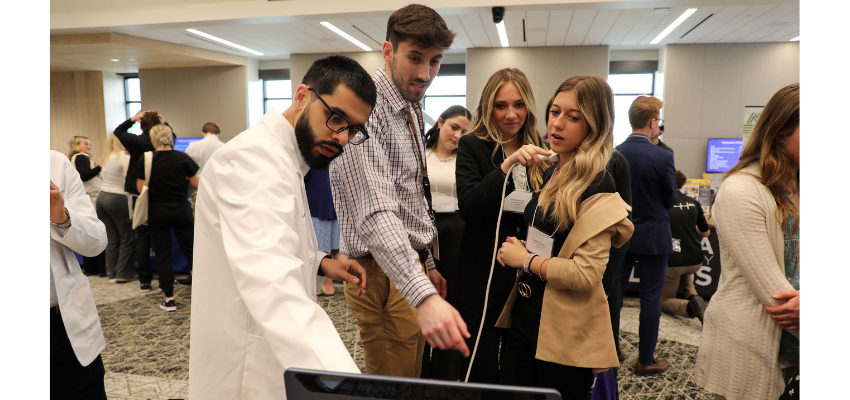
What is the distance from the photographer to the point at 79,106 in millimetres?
10727

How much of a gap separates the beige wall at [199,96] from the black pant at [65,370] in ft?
30.0

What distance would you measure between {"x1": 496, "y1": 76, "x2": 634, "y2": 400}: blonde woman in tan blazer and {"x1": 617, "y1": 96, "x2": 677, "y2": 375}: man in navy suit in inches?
59.7

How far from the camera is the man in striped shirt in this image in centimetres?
125

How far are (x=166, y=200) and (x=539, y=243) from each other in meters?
3.95

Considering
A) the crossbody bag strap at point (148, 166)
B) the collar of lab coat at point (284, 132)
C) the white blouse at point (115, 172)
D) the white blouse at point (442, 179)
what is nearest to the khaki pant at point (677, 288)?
the white blouse at point (442, 179)

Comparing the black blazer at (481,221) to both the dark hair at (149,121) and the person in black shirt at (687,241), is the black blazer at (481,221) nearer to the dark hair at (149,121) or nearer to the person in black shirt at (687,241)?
the person in black shirt at (687,241)

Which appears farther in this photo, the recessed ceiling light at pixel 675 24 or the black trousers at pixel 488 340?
the recessed ceiling light at pixel 675 24

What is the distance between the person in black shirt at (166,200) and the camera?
425cm

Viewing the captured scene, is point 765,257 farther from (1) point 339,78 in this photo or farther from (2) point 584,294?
(1) point 339,78

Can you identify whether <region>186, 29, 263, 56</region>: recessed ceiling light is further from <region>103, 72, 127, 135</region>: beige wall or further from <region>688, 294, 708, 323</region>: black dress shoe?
<region>688, 294, 708, 323</region>: black dress shoe

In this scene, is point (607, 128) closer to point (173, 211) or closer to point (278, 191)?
point (278, 191)

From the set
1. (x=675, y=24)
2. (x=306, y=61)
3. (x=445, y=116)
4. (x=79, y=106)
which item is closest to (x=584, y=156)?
(x=445, y=116)
